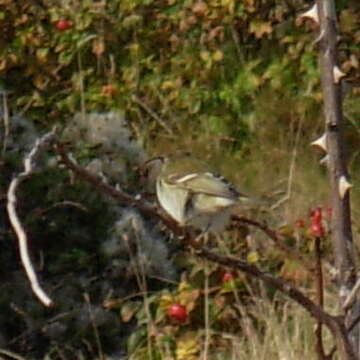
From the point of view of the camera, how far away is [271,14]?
7.94 metres

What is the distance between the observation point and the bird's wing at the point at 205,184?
5.04 metres

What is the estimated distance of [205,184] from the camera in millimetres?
5113

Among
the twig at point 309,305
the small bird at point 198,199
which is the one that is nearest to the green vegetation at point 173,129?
the small bird at point 198,199

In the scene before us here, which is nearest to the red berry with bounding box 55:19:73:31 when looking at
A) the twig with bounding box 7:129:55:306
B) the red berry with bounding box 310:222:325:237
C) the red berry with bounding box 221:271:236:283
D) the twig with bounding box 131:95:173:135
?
the twig with bounding box 131:95:173:135

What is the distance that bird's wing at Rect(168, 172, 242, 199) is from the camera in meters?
5.04

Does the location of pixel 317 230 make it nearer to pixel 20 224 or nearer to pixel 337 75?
pixel 337 75

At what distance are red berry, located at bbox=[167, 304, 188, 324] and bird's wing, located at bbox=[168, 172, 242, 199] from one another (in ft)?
1.90

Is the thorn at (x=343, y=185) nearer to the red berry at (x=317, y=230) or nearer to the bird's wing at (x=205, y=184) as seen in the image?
the red berry at (x=317, y=230)

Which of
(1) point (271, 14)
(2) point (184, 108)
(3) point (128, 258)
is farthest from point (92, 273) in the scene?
(1) point (271, 14)

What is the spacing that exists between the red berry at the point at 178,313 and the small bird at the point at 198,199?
52 cm

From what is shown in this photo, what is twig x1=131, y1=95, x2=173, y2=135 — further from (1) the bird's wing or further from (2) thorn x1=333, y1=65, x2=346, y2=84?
(2) thorn x1=333, y1=65, x2=346, y2=84

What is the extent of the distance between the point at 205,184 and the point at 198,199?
9cm

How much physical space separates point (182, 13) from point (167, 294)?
273 centimetres

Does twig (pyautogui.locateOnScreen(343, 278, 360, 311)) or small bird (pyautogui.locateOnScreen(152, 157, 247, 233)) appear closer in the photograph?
twig (pyautogui.locateOnScreen(343, 278, 360, 311))
